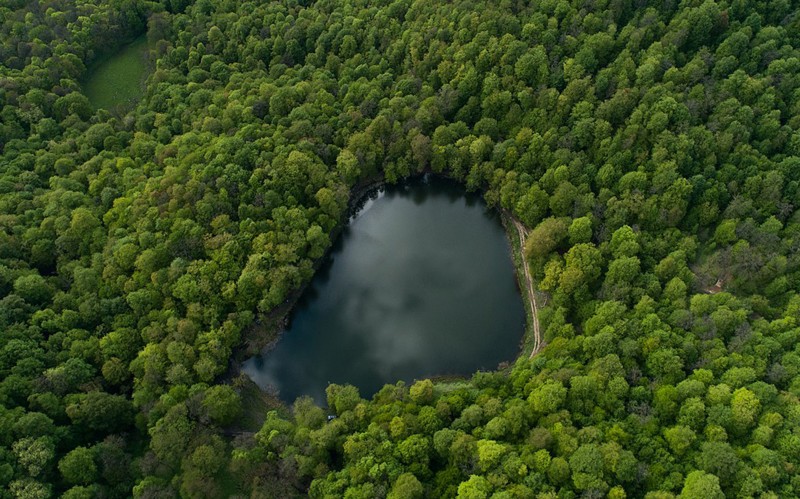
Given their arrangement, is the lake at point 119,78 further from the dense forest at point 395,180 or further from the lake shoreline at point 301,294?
the lake shoreline at point 301,294

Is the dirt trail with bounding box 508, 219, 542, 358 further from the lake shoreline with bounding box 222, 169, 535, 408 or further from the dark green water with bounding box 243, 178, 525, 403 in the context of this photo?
the dark green water with bounding box 243, 178, 525, 403

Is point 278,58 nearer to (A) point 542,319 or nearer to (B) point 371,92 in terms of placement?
(B) point 371,92

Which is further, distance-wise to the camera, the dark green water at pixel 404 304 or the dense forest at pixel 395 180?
the dark green water at pixel 404 304

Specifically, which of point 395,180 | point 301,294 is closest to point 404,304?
point 301,294

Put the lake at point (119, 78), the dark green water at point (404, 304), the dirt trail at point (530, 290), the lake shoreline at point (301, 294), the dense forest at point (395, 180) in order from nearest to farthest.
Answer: the dense forest at point (395, 180)
the lake shoreline at point (301, 294)
the dirt trail at point (530, 290)
the dark green water at point (404, 304)
the lake at point (119, 78)

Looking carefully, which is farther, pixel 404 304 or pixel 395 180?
pixel 395 180

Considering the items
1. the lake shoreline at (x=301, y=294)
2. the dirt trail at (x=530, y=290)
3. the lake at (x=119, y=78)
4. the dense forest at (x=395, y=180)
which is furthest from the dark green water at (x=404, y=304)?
the lake at (x=119, y=78)

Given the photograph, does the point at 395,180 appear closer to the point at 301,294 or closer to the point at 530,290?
the point at 301,294
